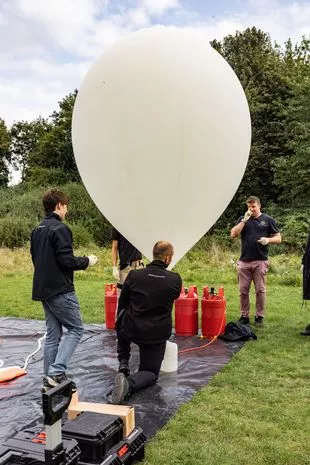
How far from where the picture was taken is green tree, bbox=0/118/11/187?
34.0 metres

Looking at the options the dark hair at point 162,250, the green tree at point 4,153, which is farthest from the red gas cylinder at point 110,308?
the green tree at point 4,153

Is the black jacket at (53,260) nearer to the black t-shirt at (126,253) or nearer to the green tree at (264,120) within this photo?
the black t-shirt at (126,253)

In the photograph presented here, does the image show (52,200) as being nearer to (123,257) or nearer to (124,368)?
(124,368)

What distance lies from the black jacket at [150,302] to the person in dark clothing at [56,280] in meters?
0.42

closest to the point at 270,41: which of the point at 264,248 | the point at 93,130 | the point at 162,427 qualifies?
the point at 264,248

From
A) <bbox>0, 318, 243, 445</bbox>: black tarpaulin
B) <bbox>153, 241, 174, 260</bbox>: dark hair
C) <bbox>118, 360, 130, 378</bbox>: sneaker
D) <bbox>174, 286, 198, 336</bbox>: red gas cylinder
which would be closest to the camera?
<bbox>0, 318, 243, 445</bbox>: black tarpaulin

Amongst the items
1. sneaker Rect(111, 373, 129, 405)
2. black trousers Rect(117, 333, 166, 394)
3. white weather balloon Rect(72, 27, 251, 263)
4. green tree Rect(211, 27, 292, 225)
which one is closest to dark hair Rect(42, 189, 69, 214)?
white weather balloon Rect(72, 27, 251, 263)

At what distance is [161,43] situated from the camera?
14.6ft

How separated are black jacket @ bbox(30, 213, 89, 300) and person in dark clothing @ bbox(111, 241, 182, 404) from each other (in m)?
0.49

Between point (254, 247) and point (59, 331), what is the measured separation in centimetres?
296

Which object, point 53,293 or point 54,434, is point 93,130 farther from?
point 54,434

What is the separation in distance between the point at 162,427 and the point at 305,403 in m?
1.20

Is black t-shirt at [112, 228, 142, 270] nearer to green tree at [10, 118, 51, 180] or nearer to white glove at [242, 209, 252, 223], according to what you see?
white glove at [242, 209, 252, 223]

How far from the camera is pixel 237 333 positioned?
5.84 meters
